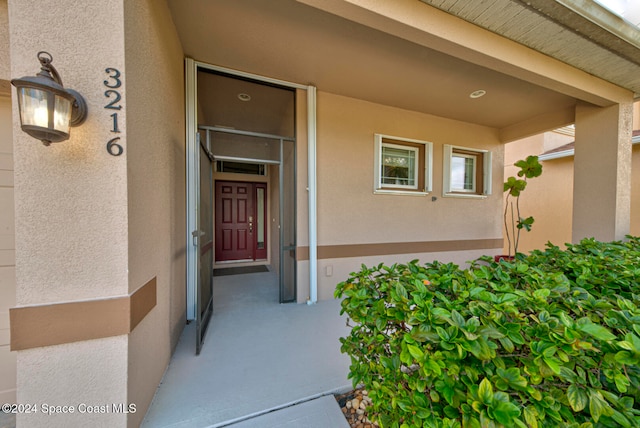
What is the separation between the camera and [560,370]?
2.16 ft

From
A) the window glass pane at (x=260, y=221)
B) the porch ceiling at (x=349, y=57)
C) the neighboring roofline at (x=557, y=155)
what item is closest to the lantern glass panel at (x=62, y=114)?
the porch ceiling at (x=349, y=57)

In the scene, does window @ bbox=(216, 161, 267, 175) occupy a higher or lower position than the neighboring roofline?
lower

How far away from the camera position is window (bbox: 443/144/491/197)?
4.26 m

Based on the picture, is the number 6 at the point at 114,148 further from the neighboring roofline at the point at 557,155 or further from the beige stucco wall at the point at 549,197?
the beige stucco wall at the point at 549,197

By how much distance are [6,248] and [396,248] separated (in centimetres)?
405

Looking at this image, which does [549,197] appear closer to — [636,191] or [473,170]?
[636,191]

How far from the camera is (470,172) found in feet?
14.6

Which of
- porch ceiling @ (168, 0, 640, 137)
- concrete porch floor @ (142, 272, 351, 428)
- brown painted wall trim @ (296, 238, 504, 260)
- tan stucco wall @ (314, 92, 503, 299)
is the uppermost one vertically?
porch ceiling @ (168, 0, 640, 137)

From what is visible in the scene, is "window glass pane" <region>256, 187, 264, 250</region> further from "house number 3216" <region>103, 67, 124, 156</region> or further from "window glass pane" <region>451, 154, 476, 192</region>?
"house number 3216" <region>103, 67, 124, 156</region>

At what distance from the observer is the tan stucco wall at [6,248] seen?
139cm

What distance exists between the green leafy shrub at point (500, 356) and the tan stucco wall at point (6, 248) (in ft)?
7.20

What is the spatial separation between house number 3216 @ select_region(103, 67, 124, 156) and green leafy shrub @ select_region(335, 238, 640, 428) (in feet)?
4.94

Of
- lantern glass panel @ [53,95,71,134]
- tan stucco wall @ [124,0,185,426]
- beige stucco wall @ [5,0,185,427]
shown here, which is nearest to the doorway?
tan stucco wall @ [124,0,185,426]

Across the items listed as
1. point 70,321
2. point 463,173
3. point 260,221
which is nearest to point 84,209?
point 70,321
